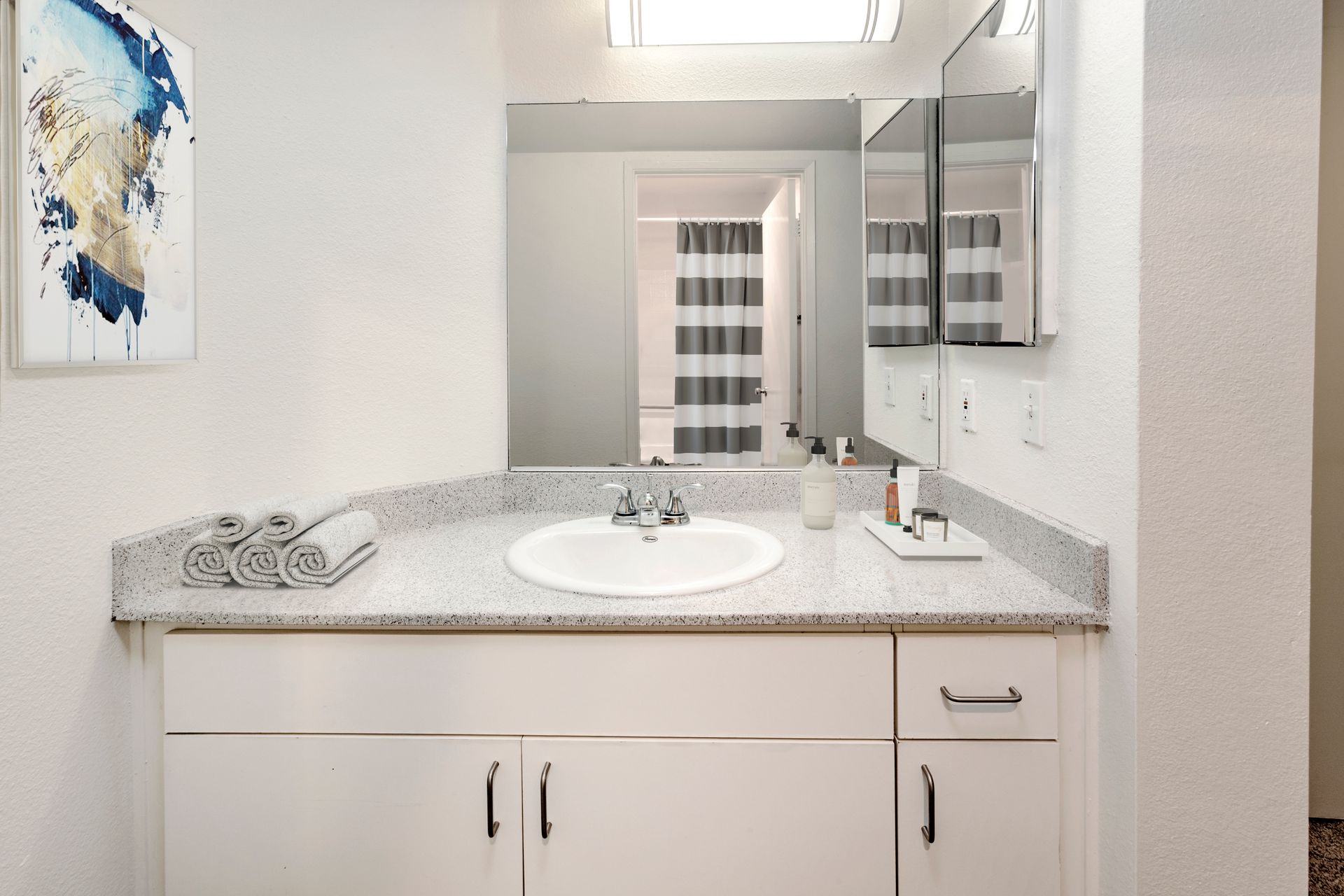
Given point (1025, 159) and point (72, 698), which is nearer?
point (72, 698)

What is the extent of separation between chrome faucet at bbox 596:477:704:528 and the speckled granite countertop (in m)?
0.32

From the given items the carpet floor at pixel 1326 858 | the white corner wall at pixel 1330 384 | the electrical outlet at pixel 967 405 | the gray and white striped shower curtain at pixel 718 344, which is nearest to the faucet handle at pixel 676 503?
the gray and white striped shower curtain at pixel 718 344

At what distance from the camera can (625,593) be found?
4.01 ft

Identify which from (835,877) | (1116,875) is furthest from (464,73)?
(1116,875)

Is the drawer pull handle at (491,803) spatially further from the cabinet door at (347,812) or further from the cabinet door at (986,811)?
the cabinet door at (986,811)

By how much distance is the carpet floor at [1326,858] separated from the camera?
5.32 feet

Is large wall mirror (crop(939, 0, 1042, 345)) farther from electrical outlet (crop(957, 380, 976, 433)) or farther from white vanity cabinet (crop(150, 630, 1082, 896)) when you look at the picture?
white vanity cabinet (crop(150, 630, 1082, 896))

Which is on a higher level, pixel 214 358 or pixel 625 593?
pixel 214 358

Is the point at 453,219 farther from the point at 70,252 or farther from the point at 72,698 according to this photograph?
the point at 72,698

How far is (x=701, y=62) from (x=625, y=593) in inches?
49.0

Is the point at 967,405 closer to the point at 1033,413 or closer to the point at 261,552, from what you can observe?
the point at 1033,413

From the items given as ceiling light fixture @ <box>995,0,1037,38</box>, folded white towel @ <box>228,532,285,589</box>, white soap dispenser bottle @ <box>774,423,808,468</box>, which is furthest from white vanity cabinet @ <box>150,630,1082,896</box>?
ceiling light fixture @ <box>995,0,1037,38</box>

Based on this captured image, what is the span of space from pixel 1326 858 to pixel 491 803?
1744 mm

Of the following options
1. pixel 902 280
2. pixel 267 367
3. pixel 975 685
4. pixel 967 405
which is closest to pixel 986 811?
pixel 975 685
